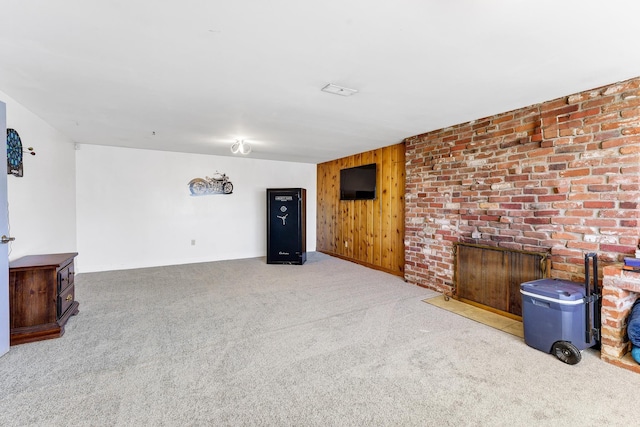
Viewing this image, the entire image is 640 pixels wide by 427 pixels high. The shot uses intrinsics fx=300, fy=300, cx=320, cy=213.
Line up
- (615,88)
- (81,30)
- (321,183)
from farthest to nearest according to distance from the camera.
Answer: (321,183), (615,88), (81,30)

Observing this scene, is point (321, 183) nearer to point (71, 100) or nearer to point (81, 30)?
point (71, 100)

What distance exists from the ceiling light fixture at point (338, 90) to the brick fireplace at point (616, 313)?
2.48 meters

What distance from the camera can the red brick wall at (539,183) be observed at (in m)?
2.48

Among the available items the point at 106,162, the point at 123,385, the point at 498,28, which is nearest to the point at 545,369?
the point at 498,28

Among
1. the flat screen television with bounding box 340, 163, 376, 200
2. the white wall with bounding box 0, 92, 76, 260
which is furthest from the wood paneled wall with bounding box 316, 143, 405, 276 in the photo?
the white wall with bounding box 0, 92, 76, 260

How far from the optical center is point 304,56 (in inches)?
81.4

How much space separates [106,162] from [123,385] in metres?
4.56

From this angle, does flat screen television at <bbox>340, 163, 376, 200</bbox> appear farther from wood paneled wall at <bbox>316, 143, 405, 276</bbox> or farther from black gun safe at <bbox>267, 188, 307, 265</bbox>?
black gun safe at <bbox>267, 188, 307, 265</bbox>

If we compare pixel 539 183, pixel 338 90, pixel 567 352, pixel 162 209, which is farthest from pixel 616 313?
pixel 162 209

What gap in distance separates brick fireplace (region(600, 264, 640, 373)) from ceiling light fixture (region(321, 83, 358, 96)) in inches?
97.7

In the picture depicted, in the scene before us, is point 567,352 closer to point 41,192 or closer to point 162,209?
point 41,192

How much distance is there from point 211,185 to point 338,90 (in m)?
4.19

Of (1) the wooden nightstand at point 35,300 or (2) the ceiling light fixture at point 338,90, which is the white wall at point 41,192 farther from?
(2) the ceiling light fixture at point 338,90

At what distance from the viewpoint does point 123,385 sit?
196 cm
